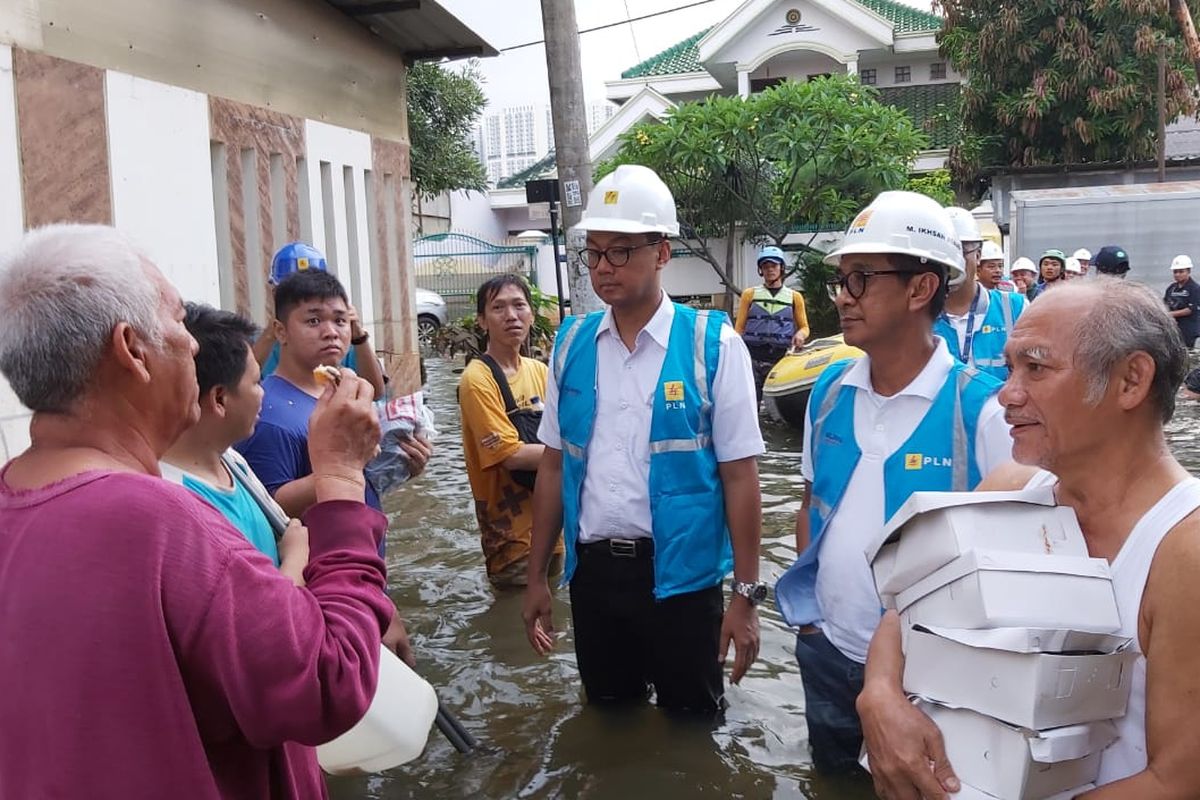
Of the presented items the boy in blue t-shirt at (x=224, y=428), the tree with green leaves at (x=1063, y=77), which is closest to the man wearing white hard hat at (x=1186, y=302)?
the tree with green leaves at (x=1063, y=77)

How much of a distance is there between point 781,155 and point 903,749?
2052 centimetres

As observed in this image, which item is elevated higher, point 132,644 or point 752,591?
point 132,644

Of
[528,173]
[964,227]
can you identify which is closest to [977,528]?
[964,227]

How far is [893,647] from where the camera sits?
2.14m

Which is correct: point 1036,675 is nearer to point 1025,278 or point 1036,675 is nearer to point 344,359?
point 344,359

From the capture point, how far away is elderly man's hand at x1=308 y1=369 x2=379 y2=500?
6.42 ft

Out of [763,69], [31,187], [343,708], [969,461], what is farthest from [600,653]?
[763,69]

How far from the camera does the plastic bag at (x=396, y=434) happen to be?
325 centimetres

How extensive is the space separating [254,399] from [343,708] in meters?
1.17

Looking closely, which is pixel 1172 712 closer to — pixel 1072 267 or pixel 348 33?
pixel 348 33

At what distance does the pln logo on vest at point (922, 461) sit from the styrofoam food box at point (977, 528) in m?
0.77

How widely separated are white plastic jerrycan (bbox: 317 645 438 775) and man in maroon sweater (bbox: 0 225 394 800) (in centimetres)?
68

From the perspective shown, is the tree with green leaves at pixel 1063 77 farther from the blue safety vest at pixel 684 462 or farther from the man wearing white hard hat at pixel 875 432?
the man wearing white hard hat at pixel 875 432

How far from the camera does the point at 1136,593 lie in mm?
1809
